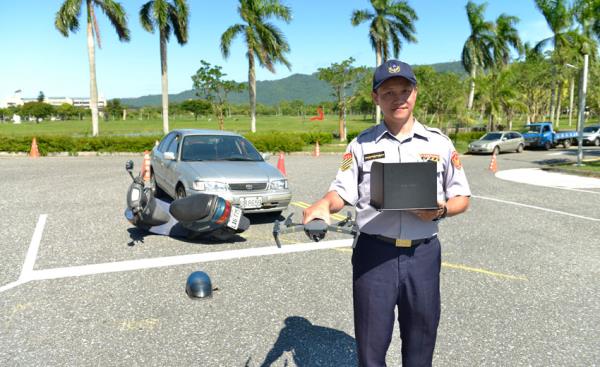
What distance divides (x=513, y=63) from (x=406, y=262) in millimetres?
50828

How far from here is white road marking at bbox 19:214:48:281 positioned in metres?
4.86

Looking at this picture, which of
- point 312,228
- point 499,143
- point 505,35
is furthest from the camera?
point 505,35

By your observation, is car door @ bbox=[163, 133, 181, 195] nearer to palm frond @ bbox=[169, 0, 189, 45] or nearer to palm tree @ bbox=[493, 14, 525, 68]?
palm frond @ bbox=[169, 0, 189, 45]

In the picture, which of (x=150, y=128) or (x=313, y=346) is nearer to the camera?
(x=313, y=346)

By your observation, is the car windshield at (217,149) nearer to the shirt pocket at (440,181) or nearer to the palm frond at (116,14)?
the shirt pocket at (440,181)

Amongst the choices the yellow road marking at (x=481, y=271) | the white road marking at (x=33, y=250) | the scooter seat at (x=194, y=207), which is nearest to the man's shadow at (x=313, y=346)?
the scooter seat at (x=194, y=207)

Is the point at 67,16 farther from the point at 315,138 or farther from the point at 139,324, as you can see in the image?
the point at 139,324

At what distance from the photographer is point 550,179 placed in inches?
559

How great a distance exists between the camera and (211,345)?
3.33m

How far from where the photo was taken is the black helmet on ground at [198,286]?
4.15m

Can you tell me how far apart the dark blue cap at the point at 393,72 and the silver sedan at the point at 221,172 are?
4784mm

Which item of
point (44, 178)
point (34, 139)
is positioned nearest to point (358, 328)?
point (44, 178)

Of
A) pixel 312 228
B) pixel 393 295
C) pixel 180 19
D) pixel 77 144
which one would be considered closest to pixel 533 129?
pixel 180 19

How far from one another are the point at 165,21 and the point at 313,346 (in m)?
26.8
